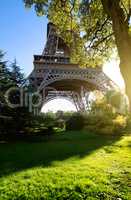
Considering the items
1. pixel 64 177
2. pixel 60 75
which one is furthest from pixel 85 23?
pixel 60 75

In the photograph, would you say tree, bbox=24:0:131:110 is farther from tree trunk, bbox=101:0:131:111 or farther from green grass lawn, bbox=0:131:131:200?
green grass lawn, bbox=0:131:131:200

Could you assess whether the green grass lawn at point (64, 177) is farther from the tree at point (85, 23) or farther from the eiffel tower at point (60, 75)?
the eiffel tower at point (60, 75)

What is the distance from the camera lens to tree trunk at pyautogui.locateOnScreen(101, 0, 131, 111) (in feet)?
30.4

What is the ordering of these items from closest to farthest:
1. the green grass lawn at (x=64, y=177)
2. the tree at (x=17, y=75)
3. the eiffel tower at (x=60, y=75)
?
the green grass lawn at (x=64, y=177), the tree at (x=17, y=75), the eiffel tower at (x=60, y=75)

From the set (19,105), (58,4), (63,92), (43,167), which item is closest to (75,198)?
(43,167)

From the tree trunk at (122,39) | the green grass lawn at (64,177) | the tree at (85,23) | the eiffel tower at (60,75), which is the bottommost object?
the green grass lawn at (64,177)

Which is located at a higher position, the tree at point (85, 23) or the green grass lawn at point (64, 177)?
the tree at point (85, 23)

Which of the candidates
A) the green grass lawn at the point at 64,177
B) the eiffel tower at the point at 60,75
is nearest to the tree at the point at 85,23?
the green grass lawn at the point at 64,177

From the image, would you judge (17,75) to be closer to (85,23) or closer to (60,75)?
(85,23)

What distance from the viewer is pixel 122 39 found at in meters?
9.48

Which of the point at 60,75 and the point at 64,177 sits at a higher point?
the point at 60,75

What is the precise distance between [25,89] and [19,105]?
2.46m

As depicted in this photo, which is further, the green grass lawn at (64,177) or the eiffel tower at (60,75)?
the eiffel tower at (60,75)

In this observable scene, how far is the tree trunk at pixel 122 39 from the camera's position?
30.4 feet
